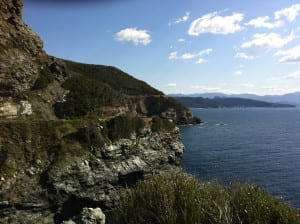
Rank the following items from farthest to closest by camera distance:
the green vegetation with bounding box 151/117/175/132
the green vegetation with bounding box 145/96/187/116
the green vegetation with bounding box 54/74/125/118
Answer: the green vegetation with bounding box 145/96/187/116 < the green vegetation with bounding box 54/74/125/118 < the green vegetation with bounding box 151/117/175/132

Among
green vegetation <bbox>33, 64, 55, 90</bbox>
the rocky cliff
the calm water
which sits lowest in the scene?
the calm water

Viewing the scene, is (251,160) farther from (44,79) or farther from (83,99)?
(44,79)

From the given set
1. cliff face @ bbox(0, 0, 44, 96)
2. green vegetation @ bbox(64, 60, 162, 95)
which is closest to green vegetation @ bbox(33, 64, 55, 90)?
cliff face @ bbox(0, 0, 44, 96)

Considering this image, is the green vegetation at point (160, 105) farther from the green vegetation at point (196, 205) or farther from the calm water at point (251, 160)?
the green vegetation at point (196, 205)

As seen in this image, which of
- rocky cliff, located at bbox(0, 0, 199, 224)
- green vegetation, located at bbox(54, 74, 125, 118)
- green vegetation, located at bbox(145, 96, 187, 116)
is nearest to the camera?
rocky cliff, located at bbox(0, 0, 199, 224)

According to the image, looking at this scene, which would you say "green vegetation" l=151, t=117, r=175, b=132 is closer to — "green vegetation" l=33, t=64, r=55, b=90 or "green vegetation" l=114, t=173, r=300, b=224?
"green vegetation" l=33, t=64, r=55, b=90

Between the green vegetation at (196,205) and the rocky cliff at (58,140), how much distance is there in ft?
78.4

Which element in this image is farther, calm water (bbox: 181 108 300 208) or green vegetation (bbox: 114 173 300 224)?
calm water (bbox: 181 108 300 208)

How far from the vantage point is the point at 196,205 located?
16625 mm

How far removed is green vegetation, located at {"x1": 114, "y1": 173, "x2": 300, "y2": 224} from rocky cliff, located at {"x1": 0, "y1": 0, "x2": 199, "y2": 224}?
23.9 meters

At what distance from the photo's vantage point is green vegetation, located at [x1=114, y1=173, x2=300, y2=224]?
15.6m

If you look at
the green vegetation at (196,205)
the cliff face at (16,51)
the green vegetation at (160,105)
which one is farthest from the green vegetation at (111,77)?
the green vegetation at (196,205)

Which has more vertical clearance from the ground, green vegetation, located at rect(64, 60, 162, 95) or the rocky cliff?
green vegetation, located at rect(64, 60, 162, 95)

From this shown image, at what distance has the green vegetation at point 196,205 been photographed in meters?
15.6
